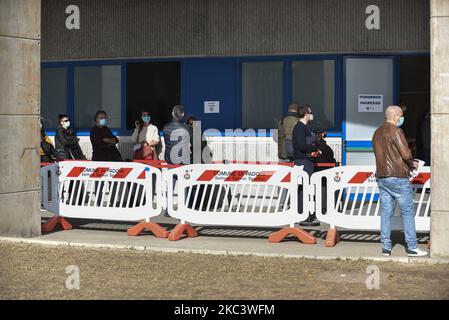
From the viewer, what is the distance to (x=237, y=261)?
11.7 m

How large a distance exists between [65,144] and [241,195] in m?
6.21

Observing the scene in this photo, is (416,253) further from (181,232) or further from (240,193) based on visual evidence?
(181,232)

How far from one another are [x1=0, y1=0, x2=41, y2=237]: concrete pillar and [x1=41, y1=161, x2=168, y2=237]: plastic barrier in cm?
66

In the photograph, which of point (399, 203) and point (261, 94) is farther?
point (261, 94)

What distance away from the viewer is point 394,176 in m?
11.8

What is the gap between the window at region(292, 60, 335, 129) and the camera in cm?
1894

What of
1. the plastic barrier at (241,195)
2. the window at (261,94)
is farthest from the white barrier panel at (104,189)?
the window at (261,94)

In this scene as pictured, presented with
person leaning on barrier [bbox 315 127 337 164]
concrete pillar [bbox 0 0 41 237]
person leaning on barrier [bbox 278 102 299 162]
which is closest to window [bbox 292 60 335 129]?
person leaning on barrier [bbox 315 127 337 164]

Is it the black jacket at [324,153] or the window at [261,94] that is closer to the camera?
the black jacket at [324,153]

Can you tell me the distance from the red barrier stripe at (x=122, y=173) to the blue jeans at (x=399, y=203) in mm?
3999

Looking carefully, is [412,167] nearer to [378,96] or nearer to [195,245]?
[195,245]

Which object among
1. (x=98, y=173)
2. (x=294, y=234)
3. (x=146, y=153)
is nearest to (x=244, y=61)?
(x=146, y=153)

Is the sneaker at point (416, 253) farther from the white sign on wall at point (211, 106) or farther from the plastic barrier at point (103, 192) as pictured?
the white sign on wall at point (211, 106)

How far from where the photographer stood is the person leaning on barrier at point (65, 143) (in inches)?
728
